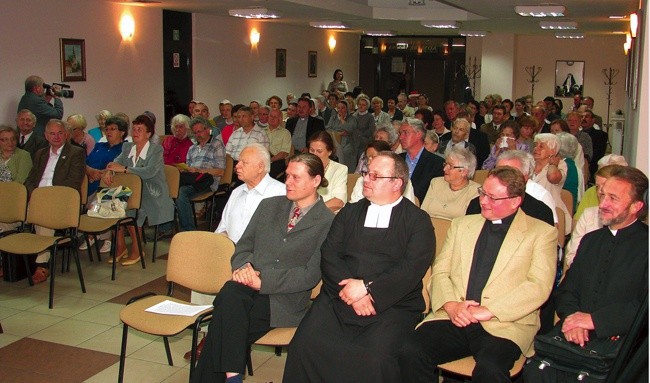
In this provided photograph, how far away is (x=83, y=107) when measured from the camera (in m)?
10.8

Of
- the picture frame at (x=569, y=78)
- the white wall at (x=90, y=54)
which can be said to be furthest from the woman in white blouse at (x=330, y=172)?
the picture frame at (x=569, y=78)

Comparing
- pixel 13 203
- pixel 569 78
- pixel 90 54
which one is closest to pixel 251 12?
pixel 90 54

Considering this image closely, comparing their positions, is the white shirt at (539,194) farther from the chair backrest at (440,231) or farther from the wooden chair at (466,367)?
the wooden chair at (466,367)

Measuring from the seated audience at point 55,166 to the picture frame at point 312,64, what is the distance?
12.3 meters

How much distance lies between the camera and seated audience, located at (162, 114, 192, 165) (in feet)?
29.0

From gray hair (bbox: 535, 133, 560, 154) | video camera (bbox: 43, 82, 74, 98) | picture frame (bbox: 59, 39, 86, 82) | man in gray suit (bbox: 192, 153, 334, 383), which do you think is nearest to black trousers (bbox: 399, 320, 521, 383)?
man in gray suit (bbox: 192, 153, 334, 383)

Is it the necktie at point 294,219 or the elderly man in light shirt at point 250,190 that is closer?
the necktie at point 294,219

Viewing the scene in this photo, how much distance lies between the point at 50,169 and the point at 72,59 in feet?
12.9

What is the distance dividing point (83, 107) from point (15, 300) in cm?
519

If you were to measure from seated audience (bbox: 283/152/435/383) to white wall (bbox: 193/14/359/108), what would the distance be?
10160mm

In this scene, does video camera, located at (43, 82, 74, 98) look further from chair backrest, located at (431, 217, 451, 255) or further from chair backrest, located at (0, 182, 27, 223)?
chair backrest, located at (431, 217, 451, 255)

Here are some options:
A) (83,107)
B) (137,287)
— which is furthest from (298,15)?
(137,287)

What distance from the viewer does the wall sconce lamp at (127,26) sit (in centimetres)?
1159

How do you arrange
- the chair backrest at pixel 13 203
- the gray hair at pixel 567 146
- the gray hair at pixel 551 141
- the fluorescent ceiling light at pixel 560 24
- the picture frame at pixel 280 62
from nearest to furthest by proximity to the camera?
the gray hair at pixel 551 141, the chair backrest at pixel 13 203, the gray hair at pixel 567 146, the fluorescent ceiling light at pixel 560 24, the picture frame at pixel 280 62
